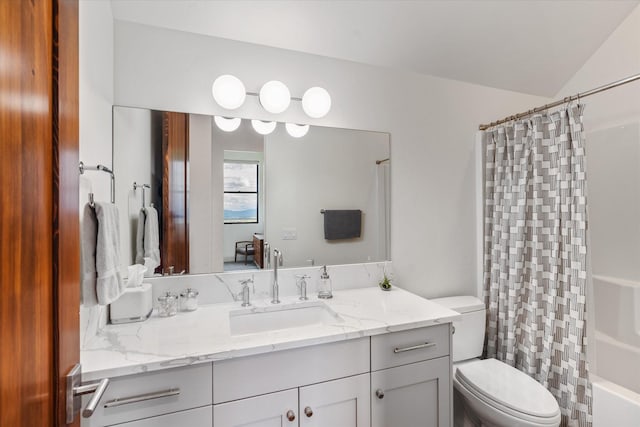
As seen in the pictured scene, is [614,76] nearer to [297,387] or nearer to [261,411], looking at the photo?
[297,387]

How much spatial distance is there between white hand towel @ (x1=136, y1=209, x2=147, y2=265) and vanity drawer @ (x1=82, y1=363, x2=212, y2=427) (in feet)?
2.09

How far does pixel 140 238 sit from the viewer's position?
1481 mm

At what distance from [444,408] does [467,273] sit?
1.05 meters

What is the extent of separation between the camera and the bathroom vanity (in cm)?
99

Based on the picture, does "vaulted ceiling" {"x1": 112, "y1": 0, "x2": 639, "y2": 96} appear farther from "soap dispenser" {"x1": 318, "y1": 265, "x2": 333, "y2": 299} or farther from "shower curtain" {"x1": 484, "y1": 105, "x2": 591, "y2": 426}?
"soap dispenser" {"x1": 318, "y1": 265, "x2": 333, "y2": 299}

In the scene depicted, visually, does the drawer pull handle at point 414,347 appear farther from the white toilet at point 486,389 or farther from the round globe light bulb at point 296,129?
the round globe light bulb at point 296,129

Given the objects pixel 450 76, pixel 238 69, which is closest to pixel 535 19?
pixel 450 76

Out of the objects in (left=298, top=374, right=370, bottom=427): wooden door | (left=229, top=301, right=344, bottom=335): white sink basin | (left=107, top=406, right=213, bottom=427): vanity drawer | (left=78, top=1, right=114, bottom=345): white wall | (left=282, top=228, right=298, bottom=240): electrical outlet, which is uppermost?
(left=78, top=1, right=114, bottom=345): white wall

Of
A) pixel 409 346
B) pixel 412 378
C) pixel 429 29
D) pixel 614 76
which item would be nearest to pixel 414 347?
pixel 409 346

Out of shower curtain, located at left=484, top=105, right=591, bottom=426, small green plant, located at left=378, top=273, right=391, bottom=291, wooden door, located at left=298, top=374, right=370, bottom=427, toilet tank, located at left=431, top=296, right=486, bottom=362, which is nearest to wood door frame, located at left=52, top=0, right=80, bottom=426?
wooden door, located at left=298, top=374, right=370, bottom=427

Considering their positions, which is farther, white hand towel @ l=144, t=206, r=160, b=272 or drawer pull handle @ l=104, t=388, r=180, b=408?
white hand towel @ l=144, t=206, r=160, b=272

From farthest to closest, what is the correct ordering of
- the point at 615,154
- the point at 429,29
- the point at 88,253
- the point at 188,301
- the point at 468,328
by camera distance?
1. the point at 615,154
2. the point at 468,328
3. the point at 429,29
4. the point at 188,301
5. the point at 88,253

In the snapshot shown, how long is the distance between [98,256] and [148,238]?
1.72ft

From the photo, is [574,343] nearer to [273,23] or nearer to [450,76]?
[450,76]
